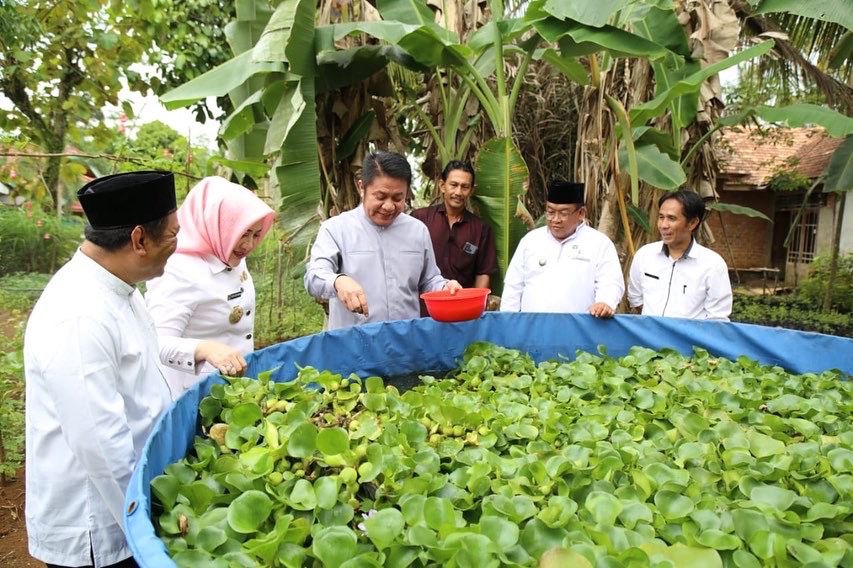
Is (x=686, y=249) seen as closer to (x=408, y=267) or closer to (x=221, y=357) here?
(x=408, y=267)

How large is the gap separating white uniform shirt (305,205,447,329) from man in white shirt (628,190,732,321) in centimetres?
115

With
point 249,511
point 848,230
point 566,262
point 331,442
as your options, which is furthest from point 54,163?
point 848,230

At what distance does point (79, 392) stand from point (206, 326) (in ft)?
2.48

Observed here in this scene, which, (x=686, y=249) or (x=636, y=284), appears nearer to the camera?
(x=686, y=249)

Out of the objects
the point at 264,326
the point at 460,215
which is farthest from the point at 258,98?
the point at 264,326

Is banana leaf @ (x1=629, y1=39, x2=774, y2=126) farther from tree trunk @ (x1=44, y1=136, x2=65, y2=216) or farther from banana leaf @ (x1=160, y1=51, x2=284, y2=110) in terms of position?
tree trunk @ (x1=44, y1=136, x2=65, y2=216)

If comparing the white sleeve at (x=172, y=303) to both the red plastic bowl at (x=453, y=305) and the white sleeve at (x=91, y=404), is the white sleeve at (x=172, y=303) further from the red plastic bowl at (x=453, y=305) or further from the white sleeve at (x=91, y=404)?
the red plastic bowl at (x=453, y=305)

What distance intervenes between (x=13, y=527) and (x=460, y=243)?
2504 mm

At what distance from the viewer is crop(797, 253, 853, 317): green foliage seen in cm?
788

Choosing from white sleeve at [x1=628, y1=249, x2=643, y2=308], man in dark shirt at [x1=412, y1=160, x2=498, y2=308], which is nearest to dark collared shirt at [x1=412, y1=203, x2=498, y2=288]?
man in dark shirt at [x1=412, y1=160, x2=498, y2=308]

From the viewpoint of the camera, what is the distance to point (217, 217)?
180cm

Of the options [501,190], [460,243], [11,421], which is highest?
[501,190]

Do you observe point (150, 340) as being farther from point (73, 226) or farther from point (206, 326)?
point (73, 226)

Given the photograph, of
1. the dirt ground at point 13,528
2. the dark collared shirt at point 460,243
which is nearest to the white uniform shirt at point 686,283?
the dark collared shirt at point 460,243
